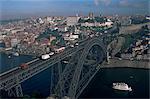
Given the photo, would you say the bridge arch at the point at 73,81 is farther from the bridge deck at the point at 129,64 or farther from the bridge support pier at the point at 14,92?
the bridge deck at the point at 129,64

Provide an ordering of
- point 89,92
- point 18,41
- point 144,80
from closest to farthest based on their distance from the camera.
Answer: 1. point 89,92
2. point 144,80
3. point 18,41

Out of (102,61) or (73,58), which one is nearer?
(73,58)

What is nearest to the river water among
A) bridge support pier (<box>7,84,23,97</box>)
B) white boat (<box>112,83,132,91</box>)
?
white boat (<box>112,83,132,91</box>)

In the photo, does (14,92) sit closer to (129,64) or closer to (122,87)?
(122,87)

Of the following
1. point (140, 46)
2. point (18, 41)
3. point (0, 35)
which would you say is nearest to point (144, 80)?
point (140, 46)

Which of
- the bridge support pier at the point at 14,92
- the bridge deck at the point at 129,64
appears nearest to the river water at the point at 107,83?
the bridge deck at the point at 129,64

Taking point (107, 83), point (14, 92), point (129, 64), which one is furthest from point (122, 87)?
point (14, 92)

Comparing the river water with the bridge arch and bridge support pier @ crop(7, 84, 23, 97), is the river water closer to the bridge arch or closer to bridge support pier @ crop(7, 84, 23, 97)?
the bridge arch

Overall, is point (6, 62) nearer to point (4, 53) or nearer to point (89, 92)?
point (4, 53)
